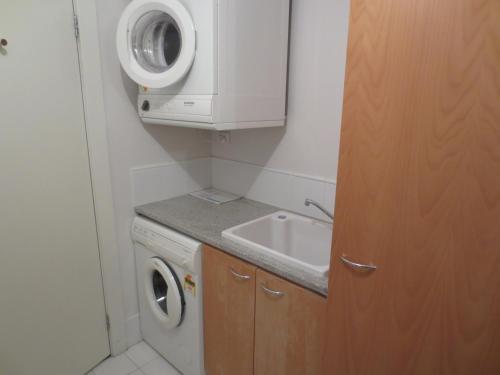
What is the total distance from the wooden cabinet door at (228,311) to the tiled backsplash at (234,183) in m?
0.57

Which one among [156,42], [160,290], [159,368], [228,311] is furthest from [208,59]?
[159,368]

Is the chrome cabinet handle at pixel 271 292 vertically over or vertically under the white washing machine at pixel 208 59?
under

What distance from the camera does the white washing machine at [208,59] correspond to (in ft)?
4.45

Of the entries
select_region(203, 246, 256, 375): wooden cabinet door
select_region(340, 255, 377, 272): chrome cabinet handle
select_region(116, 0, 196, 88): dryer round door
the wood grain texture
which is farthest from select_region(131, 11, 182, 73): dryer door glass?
select_region(340, 255, 377, 272): chrome cabinet handle

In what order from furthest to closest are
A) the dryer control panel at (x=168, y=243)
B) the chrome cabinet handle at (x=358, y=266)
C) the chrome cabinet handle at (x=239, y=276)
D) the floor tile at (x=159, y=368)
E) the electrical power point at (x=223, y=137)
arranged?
1. the electrical power point at (x=223, y=137)
2. the floor tile at (x=159, y=368)
3. the dryer control panel at (x=168, y=243)
4. the chrome cabinet handle at (x=239, y=276)
5. the chrome cabinet handle at (x=358, y=266)

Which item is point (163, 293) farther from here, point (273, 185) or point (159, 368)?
point (273, 185)

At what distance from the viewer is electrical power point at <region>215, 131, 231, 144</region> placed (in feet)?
6.93

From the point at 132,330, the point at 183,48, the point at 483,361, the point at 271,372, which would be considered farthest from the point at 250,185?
the point at 483,361

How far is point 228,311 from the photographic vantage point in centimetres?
A: 145

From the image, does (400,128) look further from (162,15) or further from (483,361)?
(162,15)

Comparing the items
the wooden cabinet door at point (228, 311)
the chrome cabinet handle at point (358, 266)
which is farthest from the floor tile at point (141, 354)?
the chrome cabinet handle at point (358, 266)

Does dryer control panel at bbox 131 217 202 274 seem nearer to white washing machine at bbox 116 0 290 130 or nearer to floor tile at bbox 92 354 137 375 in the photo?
white washing machine at bbox 116 0 290 130

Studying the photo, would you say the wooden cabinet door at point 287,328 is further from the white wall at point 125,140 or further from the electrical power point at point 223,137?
the electrical power point at point 223,137

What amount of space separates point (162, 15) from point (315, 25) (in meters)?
0.74
